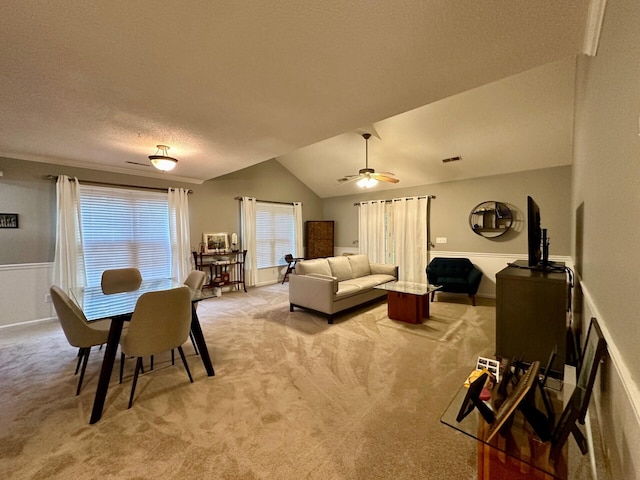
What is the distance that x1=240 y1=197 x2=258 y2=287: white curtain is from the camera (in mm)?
6117

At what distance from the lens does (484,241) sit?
5203 millimetres

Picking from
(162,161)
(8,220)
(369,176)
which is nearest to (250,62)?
(162,161)

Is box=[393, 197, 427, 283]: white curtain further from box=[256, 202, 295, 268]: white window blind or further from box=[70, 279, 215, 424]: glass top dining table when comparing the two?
box=[70, 279, 215, 424]: glass top dining table

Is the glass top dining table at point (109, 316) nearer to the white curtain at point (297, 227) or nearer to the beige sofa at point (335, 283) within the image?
the beige sofa at point (335, 283)

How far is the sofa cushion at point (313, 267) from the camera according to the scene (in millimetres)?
4289

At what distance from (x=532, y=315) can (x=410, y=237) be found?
3.81 metres

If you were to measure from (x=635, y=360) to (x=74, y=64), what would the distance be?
3.15 meters

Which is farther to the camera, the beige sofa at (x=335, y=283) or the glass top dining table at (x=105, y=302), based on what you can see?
the beige sofa at (x=335, y=283)

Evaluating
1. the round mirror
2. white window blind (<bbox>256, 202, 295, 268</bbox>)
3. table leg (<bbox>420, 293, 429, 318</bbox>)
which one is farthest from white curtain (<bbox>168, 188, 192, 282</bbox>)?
the round mirror

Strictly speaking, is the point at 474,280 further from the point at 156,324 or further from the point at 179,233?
the point at 179,233

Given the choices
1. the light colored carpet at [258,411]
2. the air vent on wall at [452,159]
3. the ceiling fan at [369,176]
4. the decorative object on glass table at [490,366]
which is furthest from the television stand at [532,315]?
the air vent on wall at [452,159]

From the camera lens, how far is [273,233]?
6.84m

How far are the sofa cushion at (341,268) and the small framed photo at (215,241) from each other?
8.19 feet

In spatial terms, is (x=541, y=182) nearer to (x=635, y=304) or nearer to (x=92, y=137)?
(x=635, y=304)
